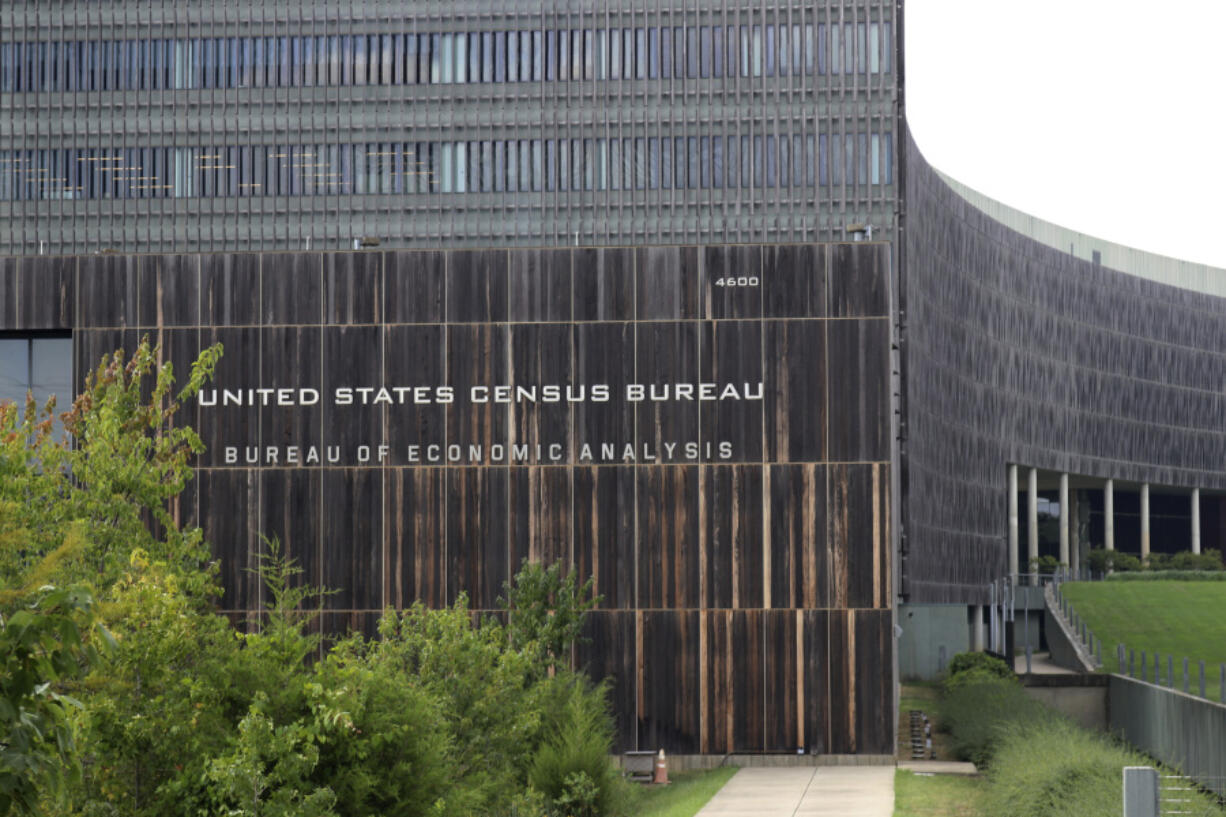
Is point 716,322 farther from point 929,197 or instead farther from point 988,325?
point 988,325

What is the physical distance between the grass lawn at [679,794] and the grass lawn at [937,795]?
12.5ft

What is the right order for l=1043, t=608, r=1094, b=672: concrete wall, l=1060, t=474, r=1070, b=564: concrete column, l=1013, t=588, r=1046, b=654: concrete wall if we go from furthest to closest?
l=1060, t=474, r=1070, b=564: concrete column
l=1013, t=588, r=1046, b=654: concrete wall
l=1043, t=608, r=1094, b=672: concrete wall

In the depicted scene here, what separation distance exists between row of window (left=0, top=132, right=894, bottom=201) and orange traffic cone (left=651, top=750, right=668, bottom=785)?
4288 cm

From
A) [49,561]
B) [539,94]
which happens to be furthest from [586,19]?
[49,561]

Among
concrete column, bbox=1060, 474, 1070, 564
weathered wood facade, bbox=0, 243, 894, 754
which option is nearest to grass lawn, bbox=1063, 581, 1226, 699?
concrete column, bbox=1060, 474, 1070, 564

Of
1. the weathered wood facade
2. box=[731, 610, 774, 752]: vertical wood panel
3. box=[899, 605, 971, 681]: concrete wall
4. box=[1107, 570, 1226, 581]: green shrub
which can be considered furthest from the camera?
box=[1107, 570, 1226, 581]: green shrub

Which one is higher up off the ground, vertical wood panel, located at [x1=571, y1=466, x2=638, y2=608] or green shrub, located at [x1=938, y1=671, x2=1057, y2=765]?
vertical wood panel, located at [x1=571, y1=466, x2=638, y2=608]

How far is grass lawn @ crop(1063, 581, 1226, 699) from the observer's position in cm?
7006

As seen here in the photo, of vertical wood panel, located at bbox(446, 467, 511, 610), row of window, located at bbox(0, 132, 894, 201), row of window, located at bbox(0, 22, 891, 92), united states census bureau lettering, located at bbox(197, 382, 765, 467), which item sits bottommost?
vertical wood panel, located at bbox(446, 467, 511, 610)

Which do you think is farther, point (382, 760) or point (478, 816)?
point (478, 816)

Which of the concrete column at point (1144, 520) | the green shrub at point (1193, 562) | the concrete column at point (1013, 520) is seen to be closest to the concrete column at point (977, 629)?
the concrete column at point (1013, 520)

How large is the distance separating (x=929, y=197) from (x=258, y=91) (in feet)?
107

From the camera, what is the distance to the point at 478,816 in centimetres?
2173

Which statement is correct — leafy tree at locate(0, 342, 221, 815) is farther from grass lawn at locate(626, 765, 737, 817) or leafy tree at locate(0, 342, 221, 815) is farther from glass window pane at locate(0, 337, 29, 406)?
glass window pane at locate(0, 337, 29, 406)
